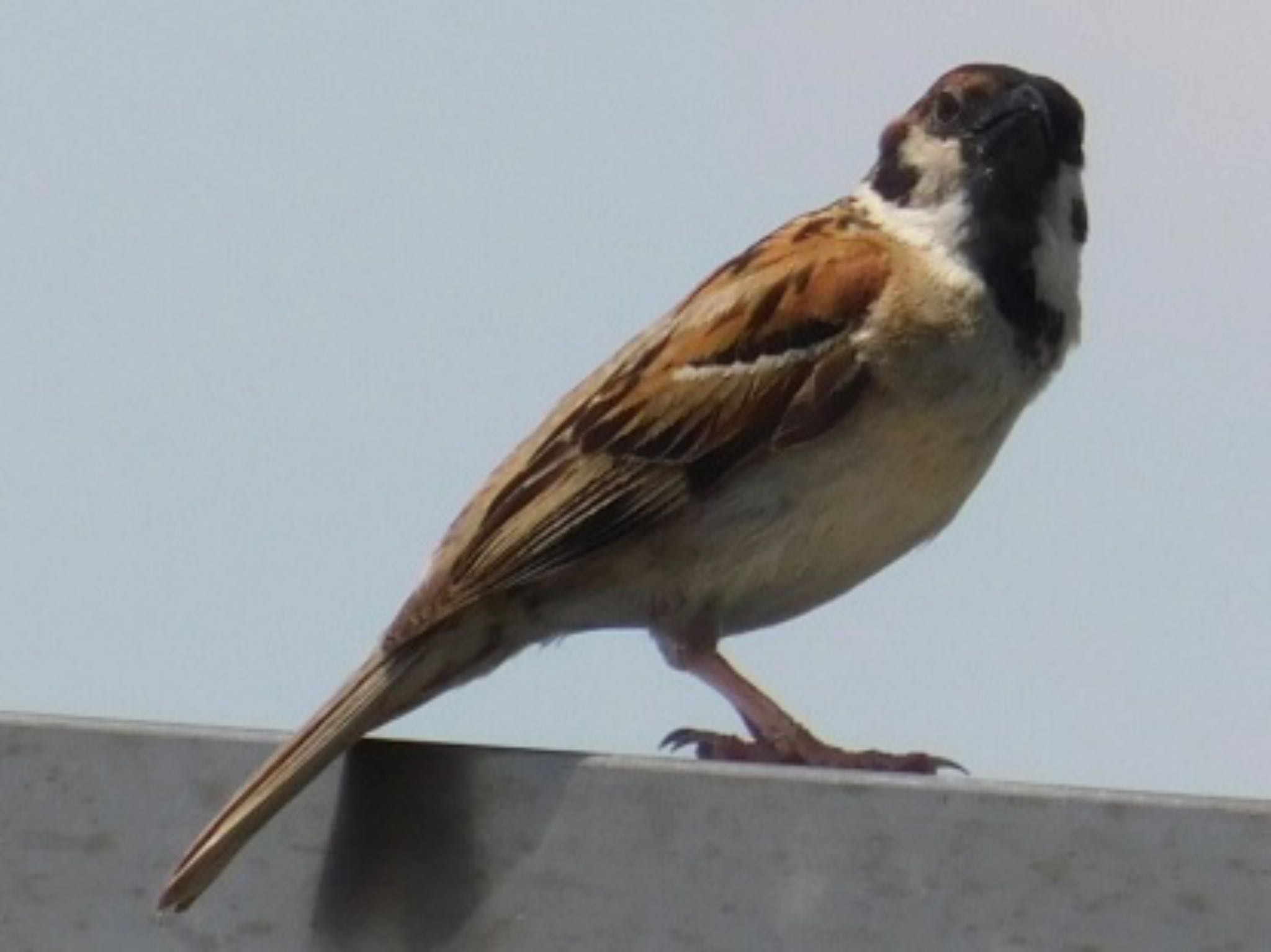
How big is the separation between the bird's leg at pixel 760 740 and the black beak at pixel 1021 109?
1.14 metres

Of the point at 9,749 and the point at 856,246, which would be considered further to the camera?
the point at 856,246

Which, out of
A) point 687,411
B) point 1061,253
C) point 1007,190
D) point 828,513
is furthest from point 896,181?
point 828,513

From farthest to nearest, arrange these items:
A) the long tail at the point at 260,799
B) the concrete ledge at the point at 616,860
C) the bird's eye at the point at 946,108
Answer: the bird's eye at the point at 946,108, the long tail at the point at 260,799, the concrete ledge at the point at 616,860

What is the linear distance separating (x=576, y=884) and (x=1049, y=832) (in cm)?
44

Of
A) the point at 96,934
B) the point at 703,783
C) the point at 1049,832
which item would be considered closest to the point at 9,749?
the point at 96,934

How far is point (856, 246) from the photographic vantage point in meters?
5.73

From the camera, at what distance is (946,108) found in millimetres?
5984

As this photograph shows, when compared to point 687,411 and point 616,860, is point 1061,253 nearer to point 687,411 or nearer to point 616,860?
point 687,411

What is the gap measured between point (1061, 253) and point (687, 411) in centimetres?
78

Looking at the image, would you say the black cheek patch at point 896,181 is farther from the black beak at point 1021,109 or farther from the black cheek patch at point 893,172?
the black beak at point 1021,109

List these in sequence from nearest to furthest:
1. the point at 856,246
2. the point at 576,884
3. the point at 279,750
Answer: the point at 576,884 < the point at 279,750 < the point at 856,246

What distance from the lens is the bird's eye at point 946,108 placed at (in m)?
5.96

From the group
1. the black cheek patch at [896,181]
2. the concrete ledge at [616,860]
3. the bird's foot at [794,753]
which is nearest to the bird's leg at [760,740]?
the bird's foot at [794,753]

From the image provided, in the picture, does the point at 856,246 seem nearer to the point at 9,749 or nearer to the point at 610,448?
the point at 610,448
